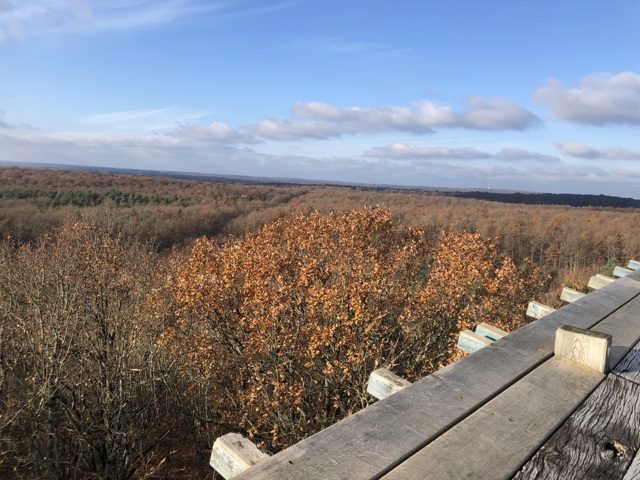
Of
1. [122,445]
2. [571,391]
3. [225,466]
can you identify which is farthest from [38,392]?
[571,391]

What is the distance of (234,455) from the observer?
1.83 meters

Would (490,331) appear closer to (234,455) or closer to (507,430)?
(507,430)

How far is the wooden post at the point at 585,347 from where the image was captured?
277cm

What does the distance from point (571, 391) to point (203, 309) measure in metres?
13.7

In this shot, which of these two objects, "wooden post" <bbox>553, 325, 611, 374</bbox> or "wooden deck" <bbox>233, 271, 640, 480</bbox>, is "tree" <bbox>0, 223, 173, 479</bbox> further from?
"wooden post" <bbox>553, 325, 611, 374</bbox>

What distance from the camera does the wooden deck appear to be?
1.85 m

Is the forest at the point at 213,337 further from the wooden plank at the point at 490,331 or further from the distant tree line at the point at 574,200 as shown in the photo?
the distant tree line at the point at 574,200

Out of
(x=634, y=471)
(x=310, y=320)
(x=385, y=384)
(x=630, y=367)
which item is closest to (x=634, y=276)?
(x=630, y=367)

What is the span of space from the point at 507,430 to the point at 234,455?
55.0 inches

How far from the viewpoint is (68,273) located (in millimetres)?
16719

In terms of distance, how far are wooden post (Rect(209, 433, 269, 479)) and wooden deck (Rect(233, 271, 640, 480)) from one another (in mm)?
97

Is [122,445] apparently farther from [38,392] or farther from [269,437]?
[269,437]

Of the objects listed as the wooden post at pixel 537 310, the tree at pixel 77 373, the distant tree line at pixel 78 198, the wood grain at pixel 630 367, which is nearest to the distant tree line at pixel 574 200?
the distant tree line at pixel 78 198

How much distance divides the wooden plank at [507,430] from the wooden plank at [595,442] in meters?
0.05
